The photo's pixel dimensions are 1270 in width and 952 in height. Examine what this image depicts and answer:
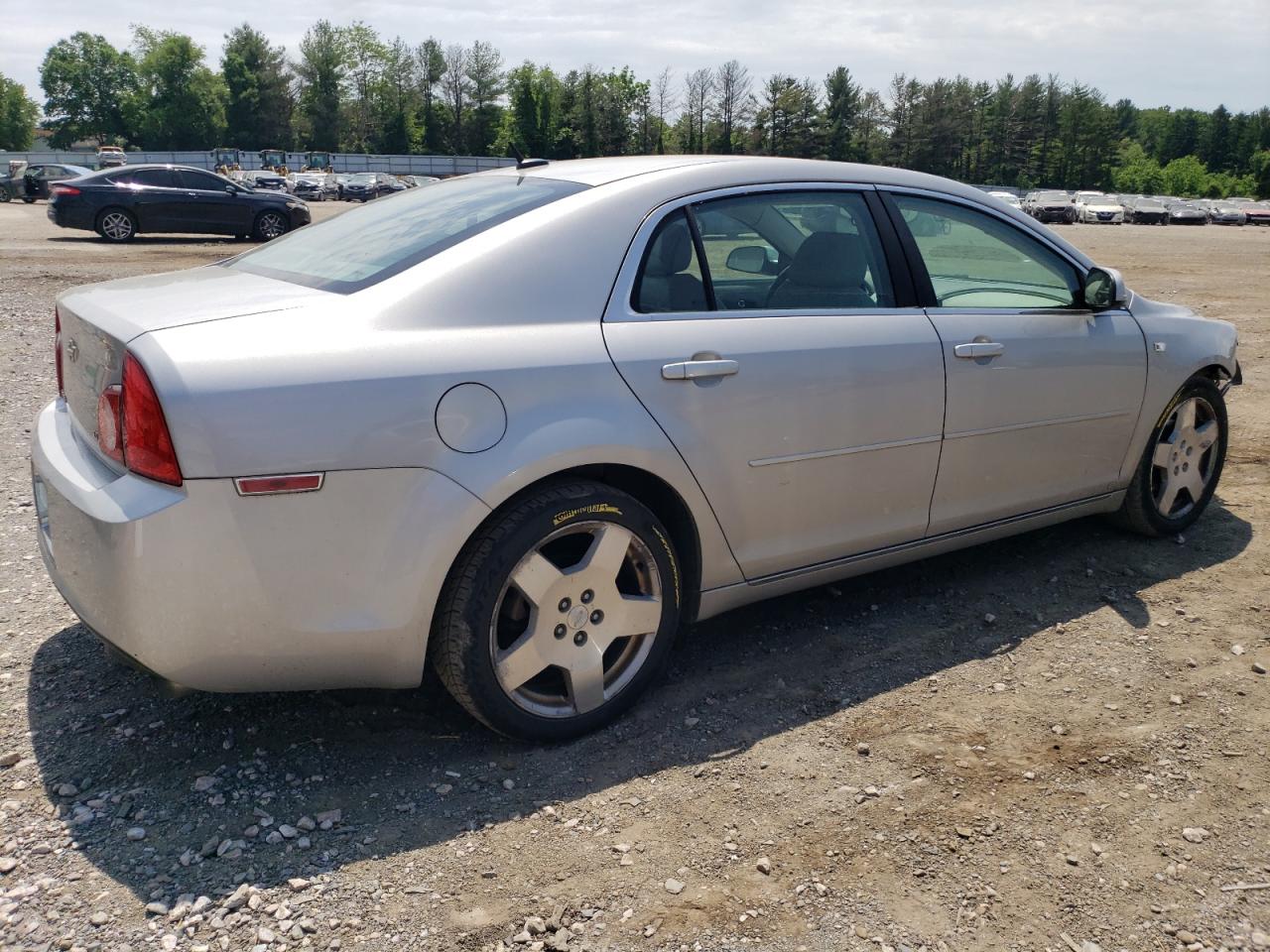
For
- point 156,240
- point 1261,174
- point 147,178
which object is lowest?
point 156,240

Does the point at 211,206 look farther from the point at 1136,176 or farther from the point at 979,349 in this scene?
the point at 1136,176

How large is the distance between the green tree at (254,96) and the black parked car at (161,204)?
101648mm

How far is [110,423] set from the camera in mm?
2672

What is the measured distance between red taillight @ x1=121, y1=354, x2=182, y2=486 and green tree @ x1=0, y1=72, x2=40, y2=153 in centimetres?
14105

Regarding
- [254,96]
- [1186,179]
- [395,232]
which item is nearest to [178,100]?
[254,96]

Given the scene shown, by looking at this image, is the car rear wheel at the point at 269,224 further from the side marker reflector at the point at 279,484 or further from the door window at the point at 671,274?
the side marker reflector at the point at 279,484

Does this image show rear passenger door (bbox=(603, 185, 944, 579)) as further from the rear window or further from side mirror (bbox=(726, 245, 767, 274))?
the rear window

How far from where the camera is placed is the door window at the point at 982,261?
392 cm

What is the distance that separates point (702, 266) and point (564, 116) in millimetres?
110001

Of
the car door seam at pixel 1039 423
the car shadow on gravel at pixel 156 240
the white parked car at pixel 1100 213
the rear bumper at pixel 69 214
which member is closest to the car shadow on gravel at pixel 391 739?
the car door seam at pixel 1039 423

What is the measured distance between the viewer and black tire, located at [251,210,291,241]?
67.2 feet

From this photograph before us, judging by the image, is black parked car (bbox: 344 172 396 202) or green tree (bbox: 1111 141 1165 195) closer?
black parked car (bbox: 344 172 396 202)

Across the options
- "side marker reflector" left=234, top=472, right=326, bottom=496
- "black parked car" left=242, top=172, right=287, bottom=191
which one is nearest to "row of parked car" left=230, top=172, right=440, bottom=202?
"black parked car" left=242, top=172, right=287, bottom=191

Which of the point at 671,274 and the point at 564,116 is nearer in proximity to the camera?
the point at 671,274
